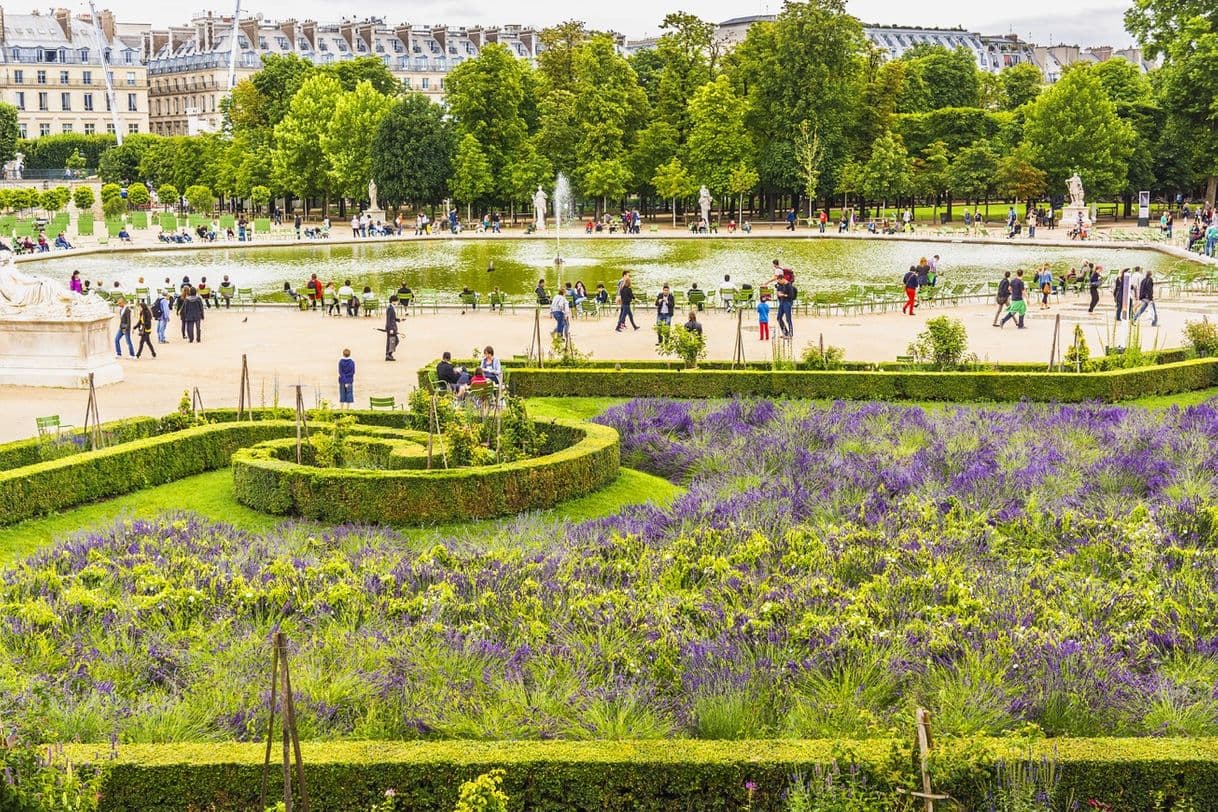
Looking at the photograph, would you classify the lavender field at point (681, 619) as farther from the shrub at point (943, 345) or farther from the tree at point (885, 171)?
the tree at point (885, 171)

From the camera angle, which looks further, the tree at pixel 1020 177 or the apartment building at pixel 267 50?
the apartment building at pixel 267 50

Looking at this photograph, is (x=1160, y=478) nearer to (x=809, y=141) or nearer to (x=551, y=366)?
(x=551, y=366)

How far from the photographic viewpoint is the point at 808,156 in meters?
73.4

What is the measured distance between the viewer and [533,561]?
41.7 ft

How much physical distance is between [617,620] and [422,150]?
66.5 metres

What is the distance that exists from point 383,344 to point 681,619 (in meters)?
20.9

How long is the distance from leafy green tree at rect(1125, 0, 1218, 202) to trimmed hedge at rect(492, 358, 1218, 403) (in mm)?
49892

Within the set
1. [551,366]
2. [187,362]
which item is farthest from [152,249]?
[551,366]

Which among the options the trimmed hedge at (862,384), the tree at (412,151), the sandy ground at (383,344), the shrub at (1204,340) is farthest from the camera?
the tree at (412,151)

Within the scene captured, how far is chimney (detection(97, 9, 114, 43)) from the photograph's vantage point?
13112 cm

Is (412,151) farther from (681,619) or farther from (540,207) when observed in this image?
(681,619)

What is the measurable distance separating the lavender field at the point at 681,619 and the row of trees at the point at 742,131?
61425mm

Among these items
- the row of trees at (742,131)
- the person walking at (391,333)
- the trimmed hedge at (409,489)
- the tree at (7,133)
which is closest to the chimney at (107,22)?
the tree at (7,133)

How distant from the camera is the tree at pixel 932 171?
77625mm
